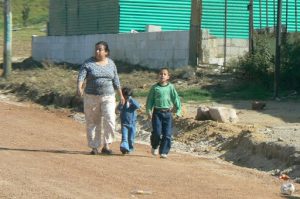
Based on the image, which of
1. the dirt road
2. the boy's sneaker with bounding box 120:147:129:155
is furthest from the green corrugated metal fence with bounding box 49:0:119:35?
the boy's sneaker with bounding box 120:147:129:155

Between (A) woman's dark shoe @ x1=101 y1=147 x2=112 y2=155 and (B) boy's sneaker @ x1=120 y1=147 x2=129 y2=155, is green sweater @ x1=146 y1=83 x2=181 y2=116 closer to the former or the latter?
(B) boy's sneaker @ x1=120 y1=147 x2=129 y2=155

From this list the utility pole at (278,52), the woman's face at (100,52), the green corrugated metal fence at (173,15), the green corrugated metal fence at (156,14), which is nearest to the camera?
the woman's face at (100,52)

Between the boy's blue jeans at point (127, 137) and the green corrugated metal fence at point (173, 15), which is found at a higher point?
the green corrugated metal fence at point (173, 15)

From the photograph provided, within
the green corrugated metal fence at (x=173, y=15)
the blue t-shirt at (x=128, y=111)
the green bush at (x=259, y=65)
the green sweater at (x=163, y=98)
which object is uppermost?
the green corrugated metal fence at (x=173, y=15)

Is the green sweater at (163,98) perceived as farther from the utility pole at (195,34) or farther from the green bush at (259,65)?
the utility pole at (195,34)

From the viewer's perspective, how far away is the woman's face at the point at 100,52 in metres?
13.1

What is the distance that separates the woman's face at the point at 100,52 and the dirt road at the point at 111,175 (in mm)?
1643

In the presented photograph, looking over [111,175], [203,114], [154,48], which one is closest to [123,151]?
[111,175]

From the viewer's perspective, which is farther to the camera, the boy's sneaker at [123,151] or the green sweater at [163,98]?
the boy's sneaker at [123,151]

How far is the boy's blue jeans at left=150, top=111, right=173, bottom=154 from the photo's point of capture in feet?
44.0

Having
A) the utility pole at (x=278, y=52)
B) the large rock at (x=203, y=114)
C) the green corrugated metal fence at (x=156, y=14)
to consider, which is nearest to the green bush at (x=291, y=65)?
the utility pole at (x=278, y=52)

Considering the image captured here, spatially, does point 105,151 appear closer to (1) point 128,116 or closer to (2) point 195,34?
(1) point 128,116

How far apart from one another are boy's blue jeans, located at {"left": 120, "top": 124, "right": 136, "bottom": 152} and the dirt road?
0.22m

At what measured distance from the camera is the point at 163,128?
13461mm
